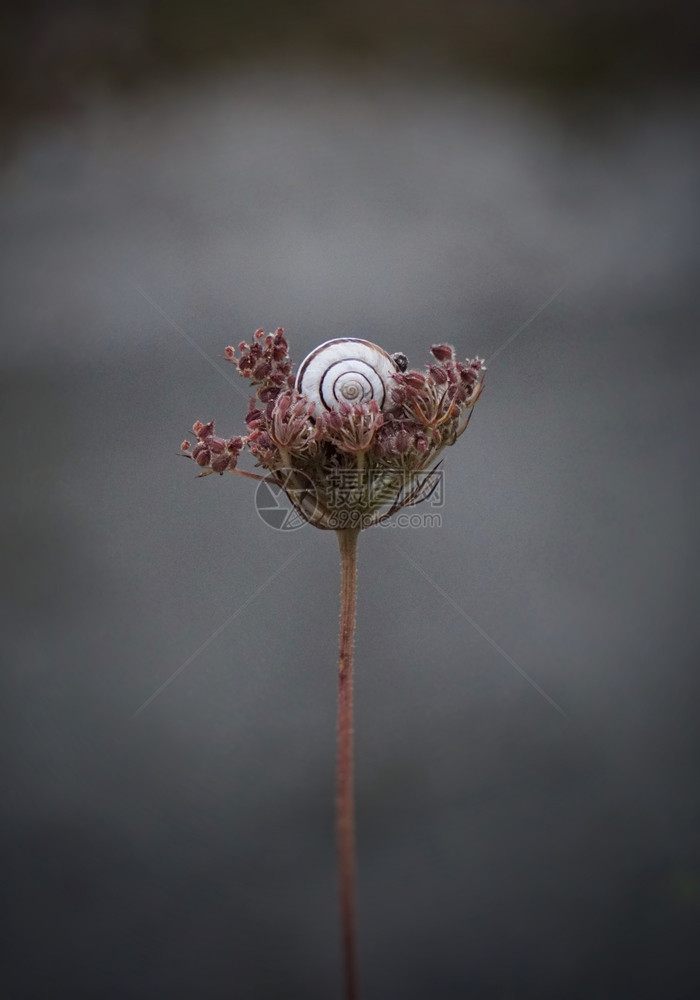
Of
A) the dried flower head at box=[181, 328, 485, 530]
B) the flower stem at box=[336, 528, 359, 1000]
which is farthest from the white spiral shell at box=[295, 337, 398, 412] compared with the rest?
the flower stem at box=[336, 528, 359, 1000]

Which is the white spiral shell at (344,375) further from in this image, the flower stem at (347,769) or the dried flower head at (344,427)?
the flower stem at (347,769)

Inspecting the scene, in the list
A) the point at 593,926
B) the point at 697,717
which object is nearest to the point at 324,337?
the point at 697,717

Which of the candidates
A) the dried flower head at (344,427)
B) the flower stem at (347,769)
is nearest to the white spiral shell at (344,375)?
the dried flower head at (344,427)

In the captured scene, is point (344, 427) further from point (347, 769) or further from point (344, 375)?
point (347, 769)

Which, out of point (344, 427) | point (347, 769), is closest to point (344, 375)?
point (344, 427)

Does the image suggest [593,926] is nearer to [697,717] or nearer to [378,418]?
[697,717]
